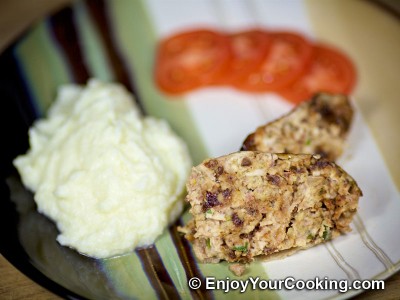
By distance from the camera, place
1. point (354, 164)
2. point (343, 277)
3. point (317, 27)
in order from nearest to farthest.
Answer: point (343, 277) → point (354, 164) → point (317, 27)

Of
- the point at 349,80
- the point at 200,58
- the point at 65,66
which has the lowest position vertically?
the point at 349,80

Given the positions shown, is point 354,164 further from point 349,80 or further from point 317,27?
point 317,27

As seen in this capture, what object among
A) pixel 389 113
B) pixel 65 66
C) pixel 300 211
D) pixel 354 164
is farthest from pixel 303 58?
pixel 65 66

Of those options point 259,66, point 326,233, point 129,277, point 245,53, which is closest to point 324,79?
point 259,66

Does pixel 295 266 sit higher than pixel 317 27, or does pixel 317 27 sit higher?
pixel 317 27

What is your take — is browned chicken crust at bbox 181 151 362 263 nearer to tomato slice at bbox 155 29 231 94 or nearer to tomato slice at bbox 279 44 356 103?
tomato slice at bbox 279 44 356 103

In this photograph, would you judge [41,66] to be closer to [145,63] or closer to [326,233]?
[145,63]

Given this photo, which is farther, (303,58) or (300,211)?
(303,58)

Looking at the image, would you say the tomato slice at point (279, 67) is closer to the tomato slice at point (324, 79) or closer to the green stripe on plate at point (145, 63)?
the tomato slice at point (324, 79)
